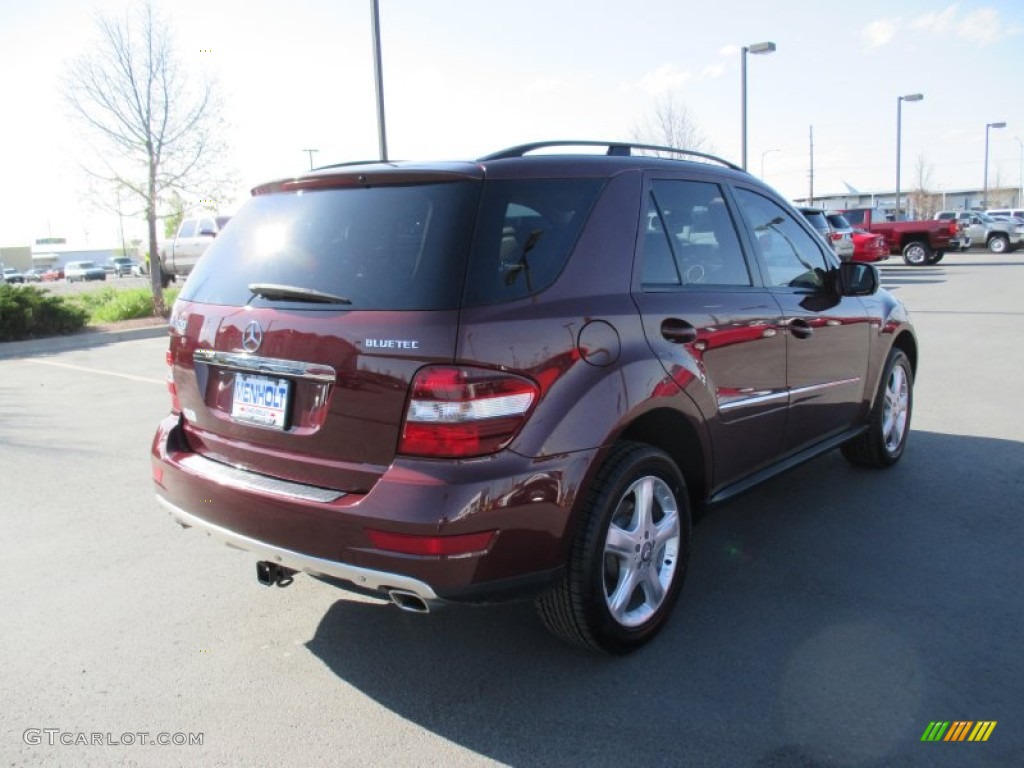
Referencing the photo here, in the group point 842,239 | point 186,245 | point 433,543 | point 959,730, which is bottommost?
point 959,730

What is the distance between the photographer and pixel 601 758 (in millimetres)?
2496

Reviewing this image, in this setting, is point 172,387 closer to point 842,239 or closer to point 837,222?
point 842,239

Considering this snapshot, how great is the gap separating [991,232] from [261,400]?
36793 mm

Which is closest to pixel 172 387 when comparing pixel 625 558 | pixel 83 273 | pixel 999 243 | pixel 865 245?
pixel 625 558

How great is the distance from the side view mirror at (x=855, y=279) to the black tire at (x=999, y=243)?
33467 millimetres

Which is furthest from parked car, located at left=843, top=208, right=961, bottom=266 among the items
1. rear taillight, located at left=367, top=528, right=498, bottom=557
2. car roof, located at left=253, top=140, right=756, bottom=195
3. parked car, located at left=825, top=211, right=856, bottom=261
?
rear taillight, located at left=367, top=528, right=498, bottom=557

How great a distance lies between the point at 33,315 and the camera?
13.9m

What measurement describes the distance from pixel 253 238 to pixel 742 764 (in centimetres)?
256

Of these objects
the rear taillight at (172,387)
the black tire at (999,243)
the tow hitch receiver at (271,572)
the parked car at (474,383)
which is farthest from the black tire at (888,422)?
the black tire at (999,243)

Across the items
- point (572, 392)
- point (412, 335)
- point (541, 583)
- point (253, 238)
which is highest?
point (253, 238)

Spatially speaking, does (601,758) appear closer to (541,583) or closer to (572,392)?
(541,583)

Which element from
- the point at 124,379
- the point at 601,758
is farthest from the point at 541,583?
the point at 124,379

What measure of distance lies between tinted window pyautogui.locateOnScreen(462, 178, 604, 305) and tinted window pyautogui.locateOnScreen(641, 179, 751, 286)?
377 mm

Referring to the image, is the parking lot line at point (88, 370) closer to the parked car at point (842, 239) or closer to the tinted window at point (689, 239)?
the tinted window at point (689, 239)
